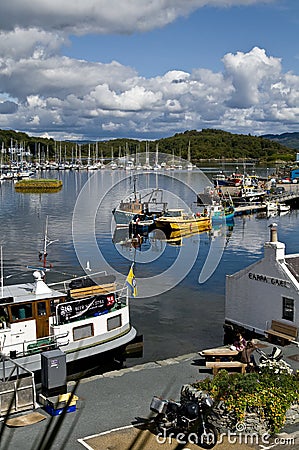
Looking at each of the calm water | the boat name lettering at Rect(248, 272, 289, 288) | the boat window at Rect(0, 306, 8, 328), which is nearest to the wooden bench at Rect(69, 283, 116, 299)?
the calm water

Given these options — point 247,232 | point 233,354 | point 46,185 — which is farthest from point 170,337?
point 46,185

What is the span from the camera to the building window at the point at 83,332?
2606 centimetres

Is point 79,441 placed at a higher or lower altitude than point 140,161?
lower

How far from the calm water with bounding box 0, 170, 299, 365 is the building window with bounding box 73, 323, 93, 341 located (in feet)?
9.66

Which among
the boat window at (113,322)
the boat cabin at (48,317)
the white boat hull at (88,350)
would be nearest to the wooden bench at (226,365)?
the white boat hull at (88,350)

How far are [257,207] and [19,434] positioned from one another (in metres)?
99.2

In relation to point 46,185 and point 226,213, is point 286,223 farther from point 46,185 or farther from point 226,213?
point 46,185

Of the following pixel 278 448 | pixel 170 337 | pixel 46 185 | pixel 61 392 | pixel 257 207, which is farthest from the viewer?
pixel 46 185

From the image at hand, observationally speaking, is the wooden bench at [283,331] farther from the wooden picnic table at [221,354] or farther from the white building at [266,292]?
the wooden picnic table at [221,354]

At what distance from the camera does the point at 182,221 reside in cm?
8000

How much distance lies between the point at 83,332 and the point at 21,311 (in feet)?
10.5

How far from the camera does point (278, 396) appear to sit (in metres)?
15.5

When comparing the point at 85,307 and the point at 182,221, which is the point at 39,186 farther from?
the point at 85,307

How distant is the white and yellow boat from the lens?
7875 cm
